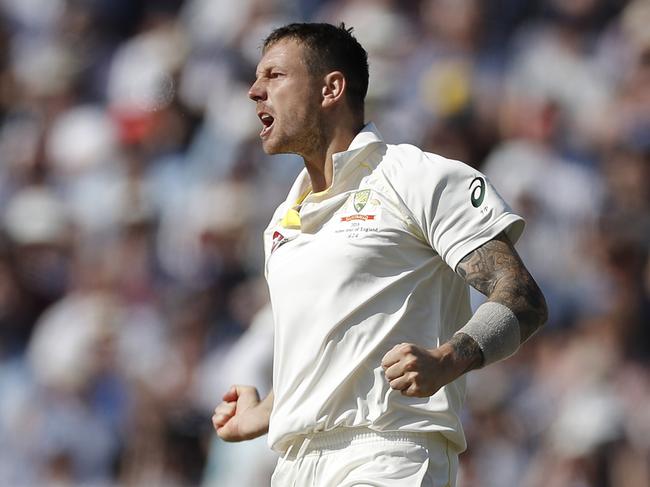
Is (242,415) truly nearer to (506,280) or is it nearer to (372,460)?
(372,460)

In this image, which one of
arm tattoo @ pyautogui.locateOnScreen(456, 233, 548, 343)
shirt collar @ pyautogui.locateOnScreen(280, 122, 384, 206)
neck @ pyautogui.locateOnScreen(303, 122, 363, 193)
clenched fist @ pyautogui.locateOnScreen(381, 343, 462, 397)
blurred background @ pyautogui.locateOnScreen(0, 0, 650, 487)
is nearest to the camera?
clenched fist @ pyautogui.locateOnScreen(381, 343, 462, 397)

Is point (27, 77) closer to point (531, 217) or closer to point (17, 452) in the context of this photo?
point (17, 452)

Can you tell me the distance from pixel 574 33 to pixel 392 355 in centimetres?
601

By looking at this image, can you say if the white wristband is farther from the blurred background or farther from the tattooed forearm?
the blurred background

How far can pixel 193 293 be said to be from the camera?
8.89m

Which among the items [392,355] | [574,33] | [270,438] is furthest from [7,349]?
[392,355]

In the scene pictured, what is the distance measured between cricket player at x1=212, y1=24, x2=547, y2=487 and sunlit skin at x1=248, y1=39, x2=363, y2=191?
0.35 ft

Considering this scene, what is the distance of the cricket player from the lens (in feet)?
11.2

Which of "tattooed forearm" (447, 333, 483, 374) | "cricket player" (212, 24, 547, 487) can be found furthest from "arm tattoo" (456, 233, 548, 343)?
"tattooed forearm" (447, 333, 483, 374)

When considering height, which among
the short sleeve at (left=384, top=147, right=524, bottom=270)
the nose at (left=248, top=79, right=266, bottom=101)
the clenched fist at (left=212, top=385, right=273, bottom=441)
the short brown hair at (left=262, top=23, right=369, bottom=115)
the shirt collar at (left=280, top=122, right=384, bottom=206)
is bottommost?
the clenched fist at (left=212, top=385, right=273, bottom=441)

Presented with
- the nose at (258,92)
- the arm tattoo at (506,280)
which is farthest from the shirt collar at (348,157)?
the arm tattoo at (506,280)

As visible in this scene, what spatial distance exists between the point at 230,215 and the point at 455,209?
18.4ft

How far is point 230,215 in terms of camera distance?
902cm

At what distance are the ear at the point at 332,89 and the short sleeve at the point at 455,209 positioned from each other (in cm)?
52
